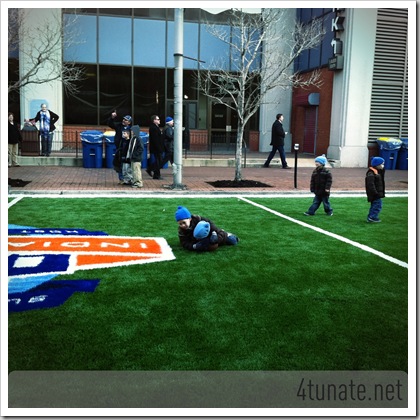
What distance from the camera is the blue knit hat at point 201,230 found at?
640 cm

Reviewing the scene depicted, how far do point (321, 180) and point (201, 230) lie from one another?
3720 mm

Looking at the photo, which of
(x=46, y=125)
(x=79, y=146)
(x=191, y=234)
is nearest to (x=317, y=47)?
(x=79, y=146)

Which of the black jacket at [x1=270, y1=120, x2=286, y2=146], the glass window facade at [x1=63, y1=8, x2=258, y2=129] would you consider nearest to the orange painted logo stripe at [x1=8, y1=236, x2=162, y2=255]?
the black jacket at [x1=270, y1=120, x2=286, y2=146]

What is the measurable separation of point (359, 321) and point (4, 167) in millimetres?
3086

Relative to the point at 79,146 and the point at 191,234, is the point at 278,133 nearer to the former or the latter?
the point at 79,146

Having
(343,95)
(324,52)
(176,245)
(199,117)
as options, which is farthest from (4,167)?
(199,117)

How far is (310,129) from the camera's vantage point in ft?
82.8

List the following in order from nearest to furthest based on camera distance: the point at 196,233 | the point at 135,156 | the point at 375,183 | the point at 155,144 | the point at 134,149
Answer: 1. the point at 196,233
2. the point at 375,183
3. the point at 134,149
4. the point at 135,156
5. the point at 155,144

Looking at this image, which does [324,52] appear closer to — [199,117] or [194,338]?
[199,117]

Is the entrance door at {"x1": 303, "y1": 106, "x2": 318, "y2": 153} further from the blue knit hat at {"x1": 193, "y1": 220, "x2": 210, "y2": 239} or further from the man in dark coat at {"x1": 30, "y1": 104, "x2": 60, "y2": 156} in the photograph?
the blue knit hat at {"x1": 193, "y1": 220, "x2": 210, "y2": 239}

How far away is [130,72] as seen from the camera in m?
24.9

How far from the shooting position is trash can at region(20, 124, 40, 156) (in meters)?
19.1

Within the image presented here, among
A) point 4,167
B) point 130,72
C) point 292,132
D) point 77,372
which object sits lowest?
point 77,372

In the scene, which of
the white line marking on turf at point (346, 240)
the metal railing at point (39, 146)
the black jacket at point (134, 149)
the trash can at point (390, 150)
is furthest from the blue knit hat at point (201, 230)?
the trash can at point (390, 150)
